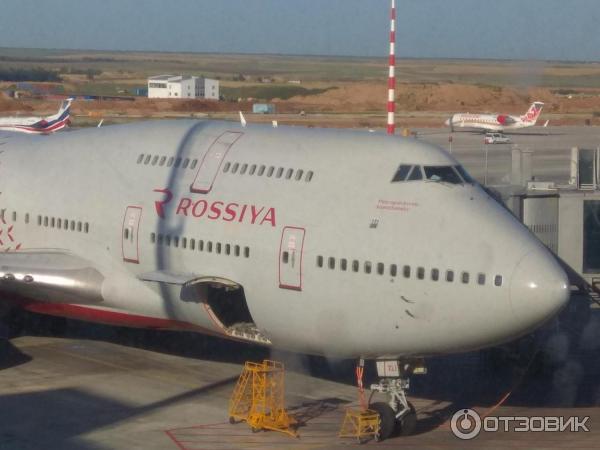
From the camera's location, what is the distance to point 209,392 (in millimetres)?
20234

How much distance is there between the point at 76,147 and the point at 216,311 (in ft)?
18.6

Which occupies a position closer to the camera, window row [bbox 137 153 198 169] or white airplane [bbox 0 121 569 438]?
white airplane [bbox 0 121 569 438]

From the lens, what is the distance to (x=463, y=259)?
52.7 feet

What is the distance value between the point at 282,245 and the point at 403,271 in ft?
7.57

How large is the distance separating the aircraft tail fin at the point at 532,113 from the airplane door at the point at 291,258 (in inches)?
2137

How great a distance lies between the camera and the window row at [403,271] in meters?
15.9

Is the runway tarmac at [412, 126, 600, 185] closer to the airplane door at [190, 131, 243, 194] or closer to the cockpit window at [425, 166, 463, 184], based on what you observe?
the airplane door at [190, 131, 243, 194]

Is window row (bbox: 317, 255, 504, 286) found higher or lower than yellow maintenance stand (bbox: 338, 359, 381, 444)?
higher

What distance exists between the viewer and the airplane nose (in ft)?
50.9

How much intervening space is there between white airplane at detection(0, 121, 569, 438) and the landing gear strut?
0.03m

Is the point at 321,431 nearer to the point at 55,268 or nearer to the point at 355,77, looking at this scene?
the point at 55,268

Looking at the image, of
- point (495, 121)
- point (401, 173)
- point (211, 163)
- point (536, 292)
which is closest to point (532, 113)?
point (495, 121)

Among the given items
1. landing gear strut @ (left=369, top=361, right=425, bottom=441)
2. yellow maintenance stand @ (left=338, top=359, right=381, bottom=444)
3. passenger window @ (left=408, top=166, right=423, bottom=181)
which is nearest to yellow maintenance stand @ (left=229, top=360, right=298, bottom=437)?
yellow maintenance stand @ (left=338, top=359, right=381, bottom=444)

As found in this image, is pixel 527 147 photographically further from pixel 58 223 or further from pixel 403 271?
pixel 403 271
